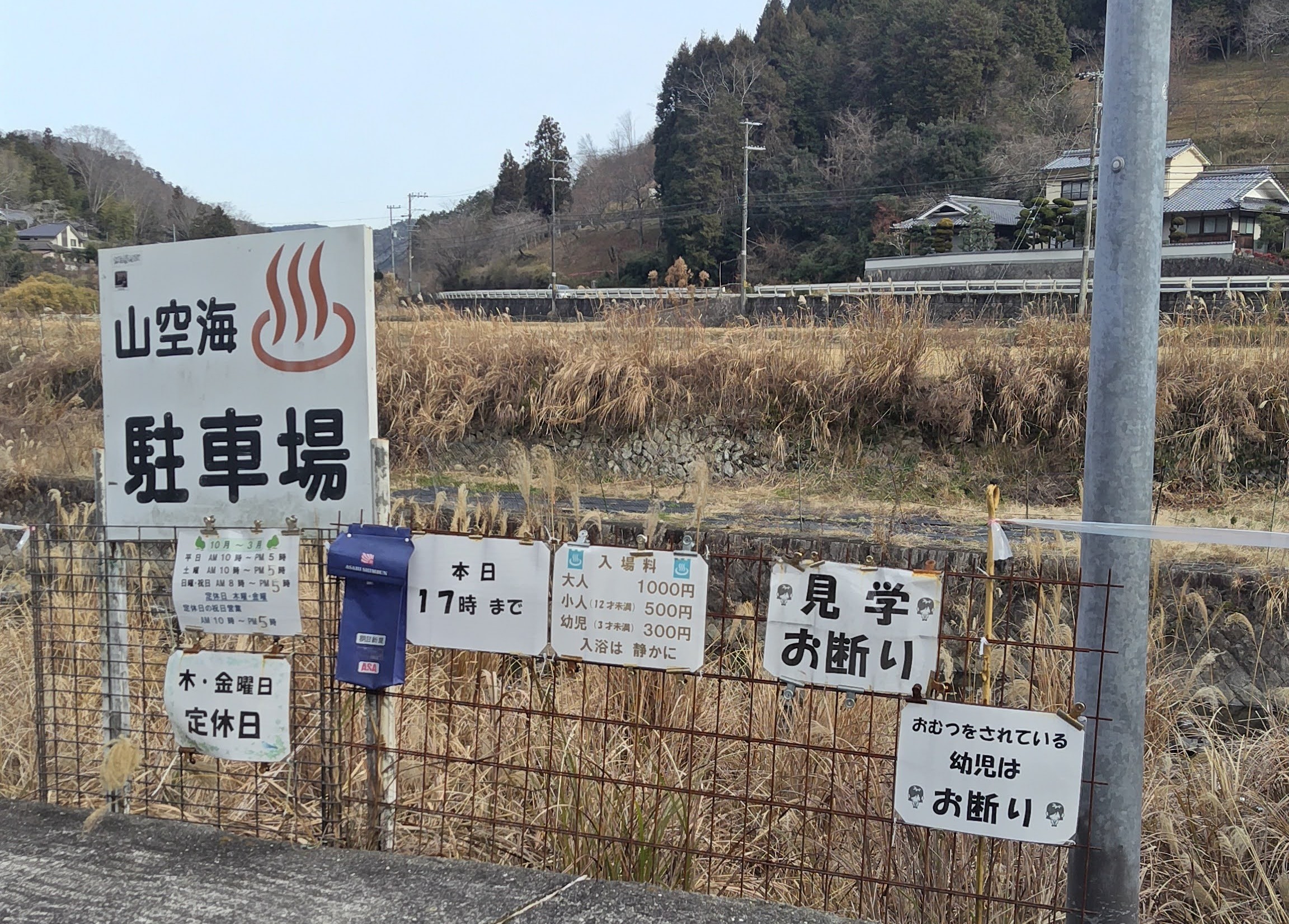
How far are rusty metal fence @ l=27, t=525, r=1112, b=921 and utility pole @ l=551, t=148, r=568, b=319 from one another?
16520mm

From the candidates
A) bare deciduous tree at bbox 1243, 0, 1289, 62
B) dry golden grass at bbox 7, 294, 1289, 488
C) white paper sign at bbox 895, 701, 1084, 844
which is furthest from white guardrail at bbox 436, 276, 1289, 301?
bare deciduous tree at bbox 1243, 0, 1289, 62

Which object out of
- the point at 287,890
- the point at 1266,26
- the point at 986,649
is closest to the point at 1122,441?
the point at 986,649

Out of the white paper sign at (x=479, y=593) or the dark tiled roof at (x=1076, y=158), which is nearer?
the white paper sign at (x=479, y=593)

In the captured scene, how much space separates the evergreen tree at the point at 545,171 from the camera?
190ft

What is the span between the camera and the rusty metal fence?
2711 millimetres

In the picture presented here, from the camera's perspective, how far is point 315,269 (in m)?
2.84

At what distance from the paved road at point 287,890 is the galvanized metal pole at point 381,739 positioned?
0.44 feet

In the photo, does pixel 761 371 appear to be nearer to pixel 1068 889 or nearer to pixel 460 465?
pixel 460 465

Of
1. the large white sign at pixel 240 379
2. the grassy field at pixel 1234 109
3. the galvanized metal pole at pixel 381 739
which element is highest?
the grassy field at pixel 1234 109

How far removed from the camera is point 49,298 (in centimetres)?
2308

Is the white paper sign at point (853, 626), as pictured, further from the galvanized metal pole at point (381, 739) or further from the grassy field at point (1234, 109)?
the grassy field at point (1234, 109)

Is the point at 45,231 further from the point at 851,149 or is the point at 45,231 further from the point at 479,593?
the point at 479,593

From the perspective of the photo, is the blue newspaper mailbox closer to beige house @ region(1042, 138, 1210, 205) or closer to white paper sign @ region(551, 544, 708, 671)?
white paper sign @ region(551, 544, 708, 671)

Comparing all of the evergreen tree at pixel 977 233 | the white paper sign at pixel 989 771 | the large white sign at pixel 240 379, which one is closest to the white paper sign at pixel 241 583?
the large white sign at pixel 240 379
